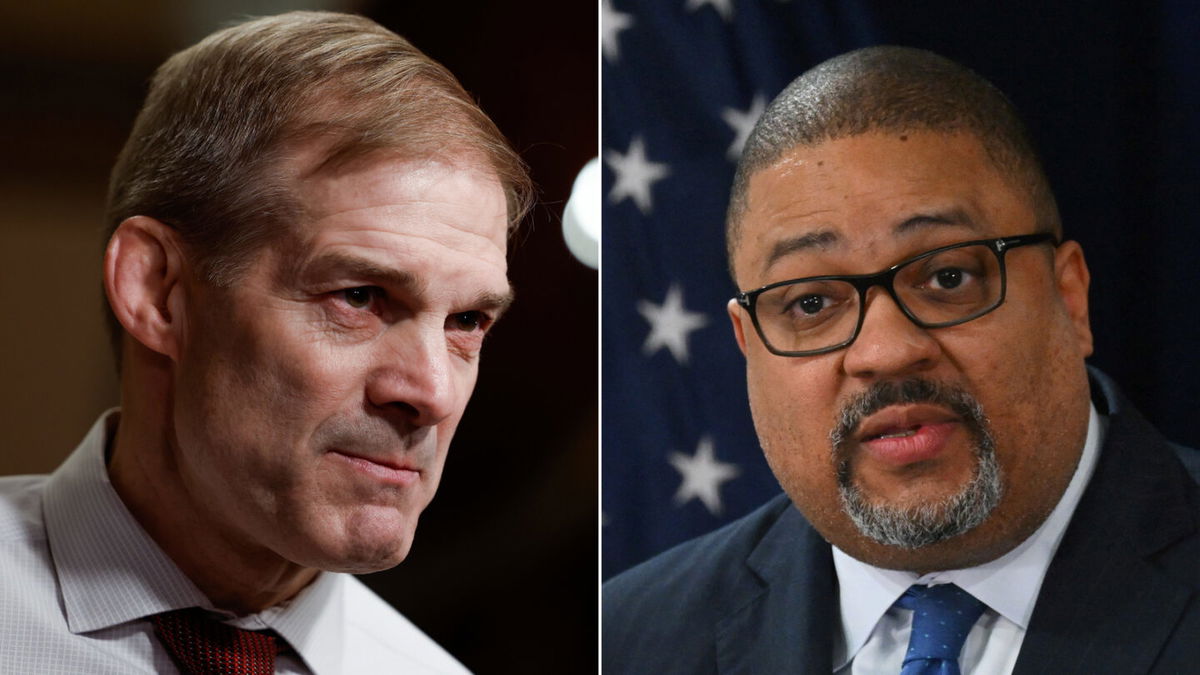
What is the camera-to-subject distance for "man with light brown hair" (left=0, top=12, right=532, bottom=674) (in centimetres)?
204

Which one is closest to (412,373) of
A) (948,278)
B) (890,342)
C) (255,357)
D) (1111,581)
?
(255,357)

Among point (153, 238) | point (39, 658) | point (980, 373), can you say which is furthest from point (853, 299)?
point (39, 658)

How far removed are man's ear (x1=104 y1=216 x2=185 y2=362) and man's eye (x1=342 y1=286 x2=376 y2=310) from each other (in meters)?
0.28

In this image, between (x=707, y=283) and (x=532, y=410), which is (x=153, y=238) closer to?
(x=532, y=410)

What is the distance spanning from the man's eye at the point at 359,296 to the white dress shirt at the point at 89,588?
53 centimetres

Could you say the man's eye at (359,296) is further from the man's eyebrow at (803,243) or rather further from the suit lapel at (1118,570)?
the suit lapel at (1118,570)

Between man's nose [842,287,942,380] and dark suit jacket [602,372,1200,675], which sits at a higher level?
man's nose [842,287,942,380]

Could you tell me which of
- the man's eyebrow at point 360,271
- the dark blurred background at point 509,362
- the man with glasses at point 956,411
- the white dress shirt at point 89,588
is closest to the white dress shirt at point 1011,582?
the man with glasses at point 956,411

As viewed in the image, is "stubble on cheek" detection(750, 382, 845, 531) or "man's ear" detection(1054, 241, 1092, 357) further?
"stubble on cheek" detection(750, 382, 845, 531)

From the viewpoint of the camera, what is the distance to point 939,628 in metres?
2.10

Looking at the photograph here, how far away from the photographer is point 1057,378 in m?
2.07

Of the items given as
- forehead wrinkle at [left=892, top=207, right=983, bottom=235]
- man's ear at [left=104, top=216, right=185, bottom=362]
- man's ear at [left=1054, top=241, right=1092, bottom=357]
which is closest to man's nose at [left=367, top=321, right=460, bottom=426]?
man's ear at [left=104, top=216, right=185, bottom=362]

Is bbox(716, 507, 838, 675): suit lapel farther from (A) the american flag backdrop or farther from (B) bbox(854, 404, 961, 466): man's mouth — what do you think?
(B) bbox(854, 404, 961, 466): man's mouth

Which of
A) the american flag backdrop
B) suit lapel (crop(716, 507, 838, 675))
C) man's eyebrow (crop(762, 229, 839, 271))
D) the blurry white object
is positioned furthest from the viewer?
the blurry white object
